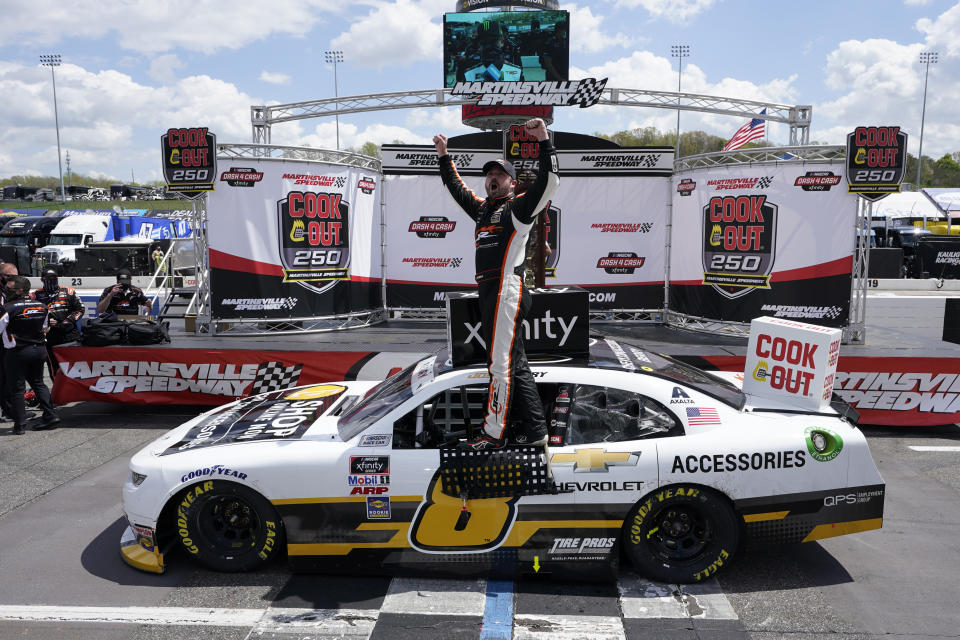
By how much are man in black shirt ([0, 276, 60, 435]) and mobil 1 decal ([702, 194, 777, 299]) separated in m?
8.64

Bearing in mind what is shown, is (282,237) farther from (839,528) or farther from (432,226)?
(839,528)

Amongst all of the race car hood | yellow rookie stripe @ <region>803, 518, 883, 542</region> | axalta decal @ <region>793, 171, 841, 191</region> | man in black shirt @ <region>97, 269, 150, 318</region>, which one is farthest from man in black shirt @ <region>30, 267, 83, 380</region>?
axalta decal @ <region>793, 171, 841, 191</region>

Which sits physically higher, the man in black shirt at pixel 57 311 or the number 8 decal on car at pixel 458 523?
the man in black shirt at pixel 57 311

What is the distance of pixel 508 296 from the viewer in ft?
13.1

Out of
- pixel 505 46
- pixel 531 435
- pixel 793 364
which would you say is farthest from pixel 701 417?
pixel 505 46

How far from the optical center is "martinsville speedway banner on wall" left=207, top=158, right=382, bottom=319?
9.88m

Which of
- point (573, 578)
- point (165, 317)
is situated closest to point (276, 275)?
point (165, 317)

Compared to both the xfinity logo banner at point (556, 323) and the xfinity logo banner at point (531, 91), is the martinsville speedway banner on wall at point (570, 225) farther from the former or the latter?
the xfinity logo banner at point (556, 323)

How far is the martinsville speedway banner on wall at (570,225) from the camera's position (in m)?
11.4

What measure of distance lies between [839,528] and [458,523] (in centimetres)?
218

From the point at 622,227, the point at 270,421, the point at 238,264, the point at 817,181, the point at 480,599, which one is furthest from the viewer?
the point at 622,227

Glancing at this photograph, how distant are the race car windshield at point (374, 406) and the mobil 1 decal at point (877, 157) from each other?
23.5ft

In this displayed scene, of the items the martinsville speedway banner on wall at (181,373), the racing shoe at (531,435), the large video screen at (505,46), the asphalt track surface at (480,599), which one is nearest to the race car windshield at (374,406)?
the racing shoe at (531,435)

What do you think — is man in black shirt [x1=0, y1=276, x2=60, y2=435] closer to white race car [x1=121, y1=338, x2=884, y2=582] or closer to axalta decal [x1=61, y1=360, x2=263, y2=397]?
axalta decal [x1=61, y1=360, x2=263, y2=397]
